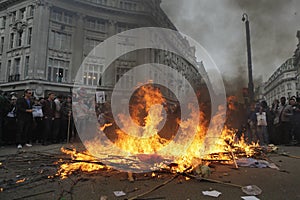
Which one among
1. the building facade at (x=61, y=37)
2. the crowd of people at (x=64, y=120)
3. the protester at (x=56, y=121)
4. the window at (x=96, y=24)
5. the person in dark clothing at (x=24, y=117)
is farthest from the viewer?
the window at (x=96, y=24)

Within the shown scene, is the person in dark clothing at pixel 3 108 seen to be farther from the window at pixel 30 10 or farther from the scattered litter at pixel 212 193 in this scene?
the window at pixel 30 10

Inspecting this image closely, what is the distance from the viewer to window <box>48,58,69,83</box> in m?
27.8

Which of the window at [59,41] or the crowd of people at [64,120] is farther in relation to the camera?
the window at [59,41]

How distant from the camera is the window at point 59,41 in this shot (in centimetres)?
2852

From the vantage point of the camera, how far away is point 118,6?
32.8 metres

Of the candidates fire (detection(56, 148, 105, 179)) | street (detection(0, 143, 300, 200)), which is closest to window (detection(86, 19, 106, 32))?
street (detection(0, 143, 300, 200))

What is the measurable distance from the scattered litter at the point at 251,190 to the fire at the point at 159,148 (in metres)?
1.06

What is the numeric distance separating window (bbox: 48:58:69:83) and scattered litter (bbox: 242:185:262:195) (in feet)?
93.0

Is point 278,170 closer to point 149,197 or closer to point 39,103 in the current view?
point 149,197

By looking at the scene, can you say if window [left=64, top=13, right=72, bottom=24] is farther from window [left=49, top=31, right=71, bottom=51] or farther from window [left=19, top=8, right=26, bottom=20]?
window [left=19, top=8, right=26, bottom=20]

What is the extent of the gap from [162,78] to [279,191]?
1363 inches

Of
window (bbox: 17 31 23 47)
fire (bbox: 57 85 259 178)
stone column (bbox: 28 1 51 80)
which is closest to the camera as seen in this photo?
fire (bbox: 57 85 259 178)

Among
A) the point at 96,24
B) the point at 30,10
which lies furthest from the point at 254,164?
the point at 30,10

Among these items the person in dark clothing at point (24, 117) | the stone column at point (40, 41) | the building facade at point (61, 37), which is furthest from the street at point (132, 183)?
the stone column at point (40, 41)
